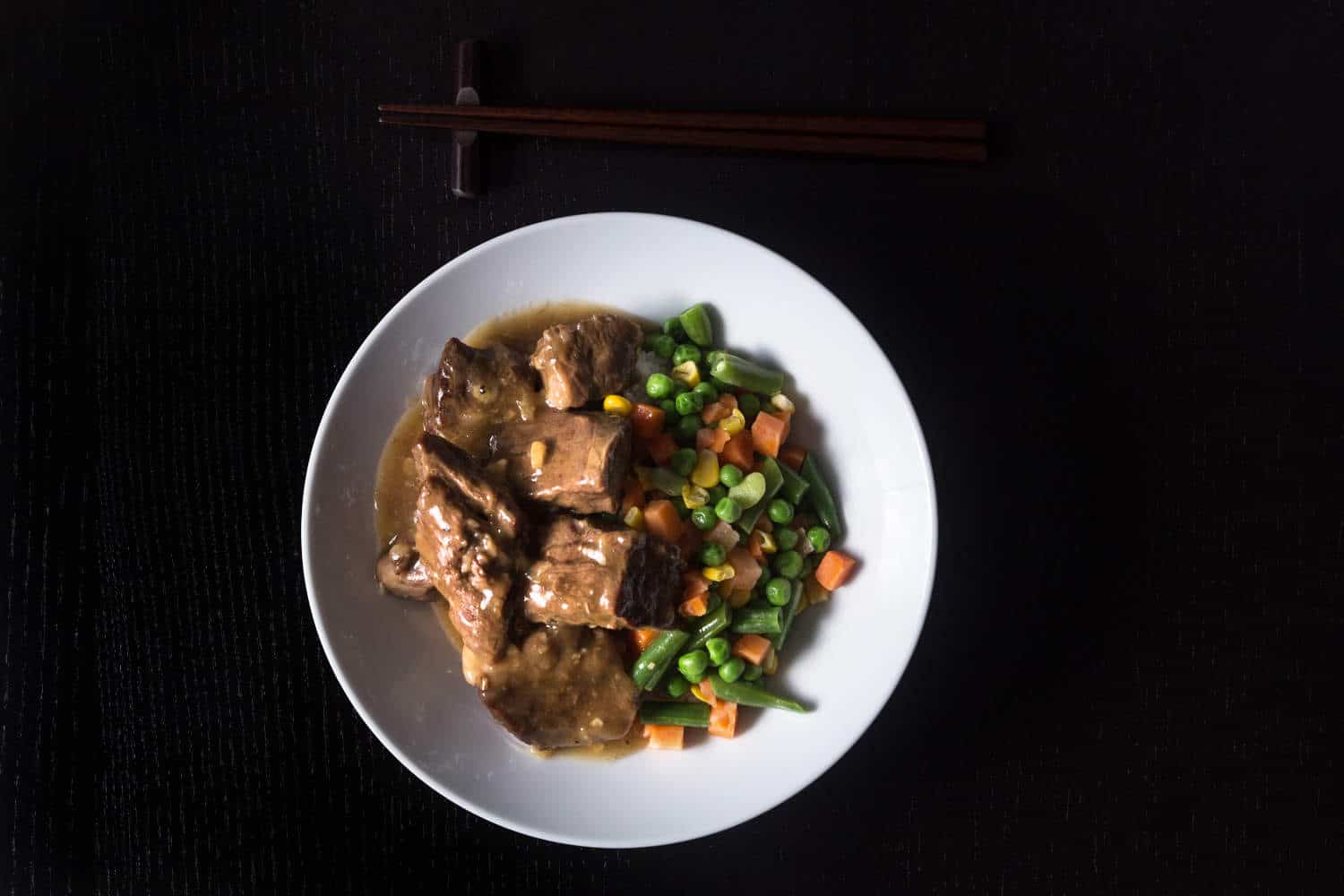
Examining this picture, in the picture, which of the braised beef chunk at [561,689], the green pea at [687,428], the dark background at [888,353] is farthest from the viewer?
the dark background at [888,353]

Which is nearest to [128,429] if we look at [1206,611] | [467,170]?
[467,170]

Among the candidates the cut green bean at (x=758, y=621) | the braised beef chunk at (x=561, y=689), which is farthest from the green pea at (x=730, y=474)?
the braised beef chunk at (x=561, y=689)

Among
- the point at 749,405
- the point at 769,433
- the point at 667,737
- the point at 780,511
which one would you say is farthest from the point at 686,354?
the point at 667,737

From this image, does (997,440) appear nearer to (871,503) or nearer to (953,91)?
(871,503)

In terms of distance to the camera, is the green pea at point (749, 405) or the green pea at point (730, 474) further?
the green pea at point (749, 405)

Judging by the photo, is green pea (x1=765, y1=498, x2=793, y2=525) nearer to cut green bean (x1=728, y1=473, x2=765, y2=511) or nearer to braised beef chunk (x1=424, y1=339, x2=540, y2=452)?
cut green bean (x1=728, y1=473, x2=765, y2=511)

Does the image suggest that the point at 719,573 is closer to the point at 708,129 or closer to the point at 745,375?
the point at 745,375

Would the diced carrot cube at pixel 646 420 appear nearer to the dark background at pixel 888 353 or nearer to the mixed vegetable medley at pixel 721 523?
the mixed vegetable medley at pixel 721 523

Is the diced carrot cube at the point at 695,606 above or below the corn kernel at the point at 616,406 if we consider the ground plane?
below

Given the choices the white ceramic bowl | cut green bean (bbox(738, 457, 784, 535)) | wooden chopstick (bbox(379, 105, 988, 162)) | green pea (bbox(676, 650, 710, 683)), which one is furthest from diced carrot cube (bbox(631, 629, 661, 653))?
wooden chopstick (bbox(379, 105, 988, 162))
